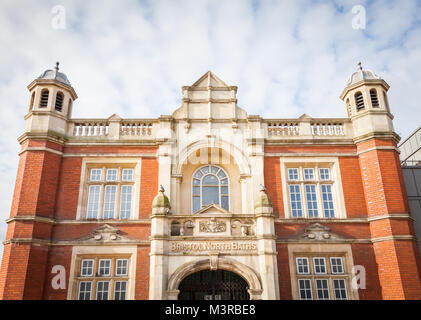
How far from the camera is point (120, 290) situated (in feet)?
45.7

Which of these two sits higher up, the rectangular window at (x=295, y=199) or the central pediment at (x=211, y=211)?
the rectangular window at (x=295, y=199)

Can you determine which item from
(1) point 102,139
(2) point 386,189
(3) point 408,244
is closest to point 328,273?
(3) point 408,244

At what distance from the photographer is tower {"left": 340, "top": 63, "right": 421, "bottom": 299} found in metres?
13.6

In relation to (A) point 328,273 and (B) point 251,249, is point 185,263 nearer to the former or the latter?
(B) point 251,249

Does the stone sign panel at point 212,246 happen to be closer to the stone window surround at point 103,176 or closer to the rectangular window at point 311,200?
the stone window surround at point 103,176

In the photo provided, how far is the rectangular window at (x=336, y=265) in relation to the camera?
566 inches

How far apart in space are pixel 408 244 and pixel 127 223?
10.8m

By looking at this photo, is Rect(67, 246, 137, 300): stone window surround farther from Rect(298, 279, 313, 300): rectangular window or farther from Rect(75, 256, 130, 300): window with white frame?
Rect(298, 279, 313, 300): rectangular window

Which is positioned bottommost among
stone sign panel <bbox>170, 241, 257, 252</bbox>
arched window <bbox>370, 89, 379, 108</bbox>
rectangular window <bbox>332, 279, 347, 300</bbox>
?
rectangular window <bbox>332, 279, 347, 300</bbox>

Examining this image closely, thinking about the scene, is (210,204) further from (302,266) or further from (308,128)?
(308,128)

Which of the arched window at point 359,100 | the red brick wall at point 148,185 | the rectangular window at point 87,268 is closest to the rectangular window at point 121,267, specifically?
the rectangular window at point 87,268

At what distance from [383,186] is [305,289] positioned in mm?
5123

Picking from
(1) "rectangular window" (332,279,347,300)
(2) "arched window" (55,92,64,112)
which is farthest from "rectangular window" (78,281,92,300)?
(1) "rectangular window" (332,279,347,300)

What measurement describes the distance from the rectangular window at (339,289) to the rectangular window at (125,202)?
852 centimetres
